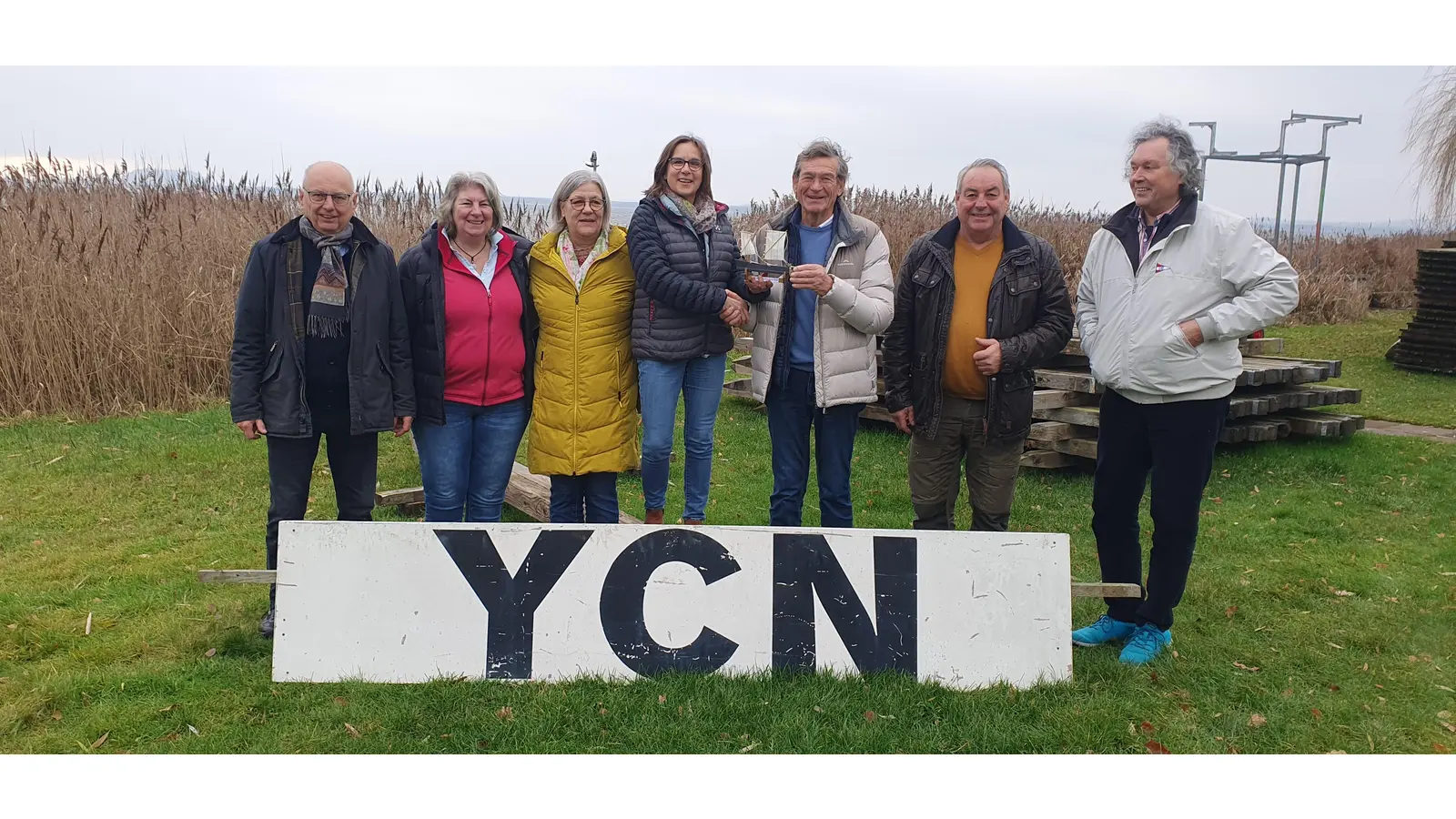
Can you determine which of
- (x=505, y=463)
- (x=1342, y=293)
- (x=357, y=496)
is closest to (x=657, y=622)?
(x=505, y=463)

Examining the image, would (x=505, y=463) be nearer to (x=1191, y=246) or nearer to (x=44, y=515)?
(x=1191, y=246)

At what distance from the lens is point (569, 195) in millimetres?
4352

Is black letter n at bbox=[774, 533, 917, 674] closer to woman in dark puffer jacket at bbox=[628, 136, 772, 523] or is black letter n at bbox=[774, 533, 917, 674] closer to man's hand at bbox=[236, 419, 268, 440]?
woman in dark puffer jacket at bbox=[628, 136, 772, 523]

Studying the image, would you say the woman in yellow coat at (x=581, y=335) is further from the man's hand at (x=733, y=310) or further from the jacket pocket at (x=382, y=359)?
the jacket pocket at (x=382, y=359)

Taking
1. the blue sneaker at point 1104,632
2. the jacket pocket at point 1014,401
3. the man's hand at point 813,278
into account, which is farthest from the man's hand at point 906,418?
the blue sneaker at point 1104,632

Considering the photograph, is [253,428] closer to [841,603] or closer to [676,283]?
[676,283]

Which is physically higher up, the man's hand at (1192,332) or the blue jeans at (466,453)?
the man's hand at (1192,332)

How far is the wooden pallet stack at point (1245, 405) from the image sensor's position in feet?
24.6

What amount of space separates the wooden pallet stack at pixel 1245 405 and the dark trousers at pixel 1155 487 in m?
2.98

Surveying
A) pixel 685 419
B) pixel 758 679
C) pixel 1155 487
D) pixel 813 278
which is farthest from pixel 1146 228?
pixel 758 679

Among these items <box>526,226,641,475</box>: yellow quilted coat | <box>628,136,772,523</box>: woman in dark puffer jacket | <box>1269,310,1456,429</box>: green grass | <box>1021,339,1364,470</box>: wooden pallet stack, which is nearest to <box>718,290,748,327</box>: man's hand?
<box>628,136,772,523</box>: woman in dark puffer jacket

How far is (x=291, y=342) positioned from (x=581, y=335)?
118cm

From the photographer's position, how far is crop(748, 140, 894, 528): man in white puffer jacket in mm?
4355

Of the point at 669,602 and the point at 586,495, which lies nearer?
the point at 669,602
